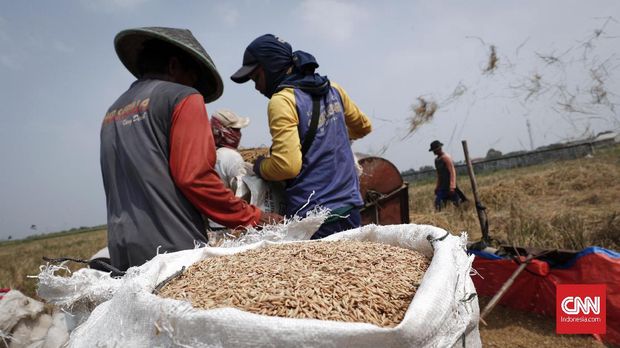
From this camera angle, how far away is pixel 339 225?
7.57 feet

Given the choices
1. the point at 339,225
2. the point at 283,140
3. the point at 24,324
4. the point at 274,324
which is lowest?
the point at 24,324

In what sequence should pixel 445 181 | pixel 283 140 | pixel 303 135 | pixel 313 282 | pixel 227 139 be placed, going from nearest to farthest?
pixel 313 282, pixel 283 140, pixel 303 135, pixel 227 139, pixel 445 181

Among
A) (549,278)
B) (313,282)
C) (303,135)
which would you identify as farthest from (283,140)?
(549,278)

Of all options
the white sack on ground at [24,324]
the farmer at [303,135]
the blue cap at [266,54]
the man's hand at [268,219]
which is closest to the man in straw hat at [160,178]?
the man's hand at [268,219]

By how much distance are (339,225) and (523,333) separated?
7.62 ft

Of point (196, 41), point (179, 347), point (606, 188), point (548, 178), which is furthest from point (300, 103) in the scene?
point (548, 178)

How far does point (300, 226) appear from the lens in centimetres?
183

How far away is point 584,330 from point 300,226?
2.85m

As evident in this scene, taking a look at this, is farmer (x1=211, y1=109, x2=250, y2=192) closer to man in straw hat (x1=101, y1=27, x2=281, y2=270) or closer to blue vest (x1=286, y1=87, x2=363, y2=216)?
blue vest (x1=286, y1=87, x2=363, y2=216)

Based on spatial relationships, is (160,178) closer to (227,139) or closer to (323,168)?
(323,168)

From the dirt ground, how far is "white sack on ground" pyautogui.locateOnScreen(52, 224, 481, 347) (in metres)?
2.60

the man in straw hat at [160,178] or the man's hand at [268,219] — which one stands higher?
the man in straw hat at [160,178]

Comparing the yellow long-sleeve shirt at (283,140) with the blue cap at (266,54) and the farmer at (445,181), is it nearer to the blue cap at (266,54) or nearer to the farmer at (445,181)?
the blue cap at (266,54)

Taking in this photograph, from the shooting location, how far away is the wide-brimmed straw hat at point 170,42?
1939mm
